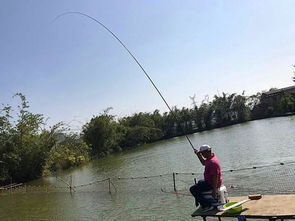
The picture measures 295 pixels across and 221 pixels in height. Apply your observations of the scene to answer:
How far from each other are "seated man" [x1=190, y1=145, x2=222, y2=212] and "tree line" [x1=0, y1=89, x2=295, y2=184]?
10.0 ft

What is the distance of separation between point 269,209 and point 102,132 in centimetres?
6113

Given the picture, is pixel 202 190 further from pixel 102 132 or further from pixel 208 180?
pixel 102 132

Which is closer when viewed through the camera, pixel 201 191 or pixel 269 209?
pixel 269 209

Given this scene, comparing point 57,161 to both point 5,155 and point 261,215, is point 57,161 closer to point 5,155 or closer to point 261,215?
point 5,155

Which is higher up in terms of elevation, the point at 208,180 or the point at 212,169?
the point at 212,169

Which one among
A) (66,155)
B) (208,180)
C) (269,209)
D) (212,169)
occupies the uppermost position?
(66,155)

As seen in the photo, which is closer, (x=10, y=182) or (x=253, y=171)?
(x=253, y=171)

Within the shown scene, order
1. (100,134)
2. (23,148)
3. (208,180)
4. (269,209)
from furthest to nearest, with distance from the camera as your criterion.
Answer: (100,134) < (23,148) < (208,180) < (269,209)

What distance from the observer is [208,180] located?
25.7 ft

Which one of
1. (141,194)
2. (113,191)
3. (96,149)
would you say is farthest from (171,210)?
(96,149)

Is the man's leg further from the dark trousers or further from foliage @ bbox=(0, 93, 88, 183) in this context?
foliage @ bbox=(0, 93, 88, 183)

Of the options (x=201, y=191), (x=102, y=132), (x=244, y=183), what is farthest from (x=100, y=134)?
(x=201, y=191)

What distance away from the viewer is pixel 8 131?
4256cm

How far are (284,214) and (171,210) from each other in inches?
296
